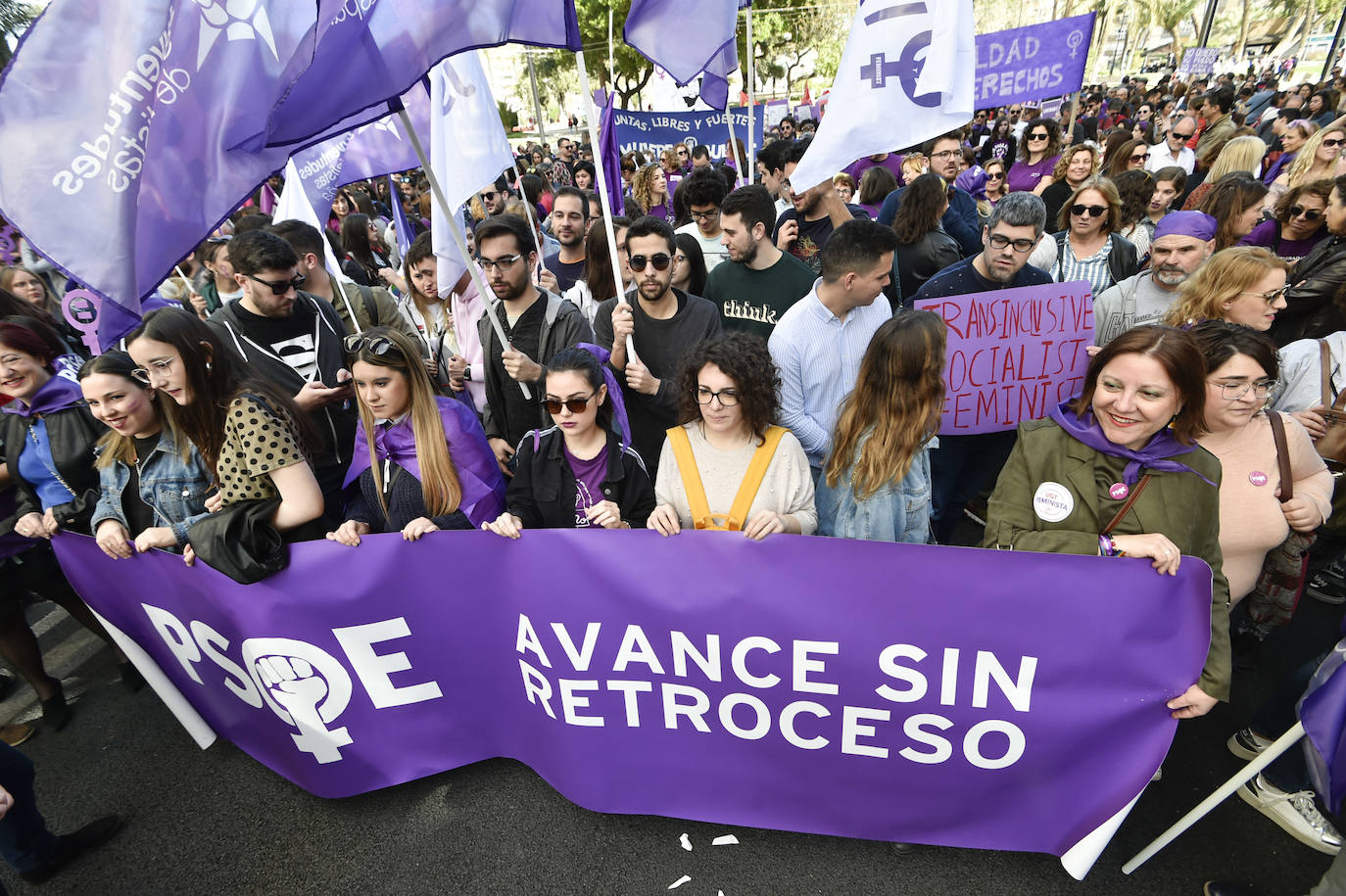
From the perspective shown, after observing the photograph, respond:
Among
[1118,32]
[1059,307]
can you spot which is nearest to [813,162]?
[1059,307]

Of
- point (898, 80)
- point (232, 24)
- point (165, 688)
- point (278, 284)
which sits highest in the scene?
point (232, 24)

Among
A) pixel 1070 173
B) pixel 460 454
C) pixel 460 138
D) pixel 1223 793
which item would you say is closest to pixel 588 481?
pixel 460 454

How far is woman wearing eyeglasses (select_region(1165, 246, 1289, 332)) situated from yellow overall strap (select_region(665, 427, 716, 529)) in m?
2.32

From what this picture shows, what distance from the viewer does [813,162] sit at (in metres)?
2.90

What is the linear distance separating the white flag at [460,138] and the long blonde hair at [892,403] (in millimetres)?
2220

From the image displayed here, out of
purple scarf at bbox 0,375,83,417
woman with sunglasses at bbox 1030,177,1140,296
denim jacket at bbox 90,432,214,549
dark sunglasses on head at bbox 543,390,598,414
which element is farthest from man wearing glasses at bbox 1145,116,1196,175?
purple scarf at bbox 0,375,83,417

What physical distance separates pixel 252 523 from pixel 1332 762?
135 inches

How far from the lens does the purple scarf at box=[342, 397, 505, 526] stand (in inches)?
105

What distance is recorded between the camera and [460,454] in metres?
2.71

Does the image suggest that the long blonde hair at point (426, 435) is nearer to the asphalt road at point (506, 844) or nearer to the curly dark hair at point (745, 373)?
the curly dark hair at point (745, 373)

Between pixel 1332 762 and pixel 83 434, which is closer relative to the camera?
pixel 1332 762

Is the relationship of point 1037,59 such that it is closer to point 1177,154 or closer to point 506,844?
point 1177,154

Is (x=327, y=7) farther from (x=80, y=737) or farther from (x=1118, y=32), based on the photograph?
(x=1118, y=32)

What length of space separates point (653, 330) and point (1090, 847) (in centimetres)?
272
